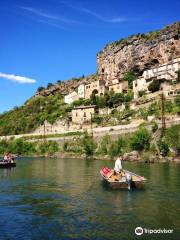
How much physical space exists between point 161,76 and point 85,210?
78.5 metres

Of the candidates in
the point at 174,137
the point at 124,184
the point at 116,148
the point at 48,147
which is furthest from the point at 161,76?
the point at 124,184

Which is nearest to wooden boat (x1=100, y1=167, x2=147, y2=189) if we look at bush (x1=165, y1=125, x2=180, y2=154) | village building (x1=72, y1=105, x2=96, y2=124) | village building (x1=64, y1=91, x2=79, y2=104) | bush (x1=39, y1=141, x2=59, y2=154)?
bush (x1=165, y1=125, x2=180, y2=154)

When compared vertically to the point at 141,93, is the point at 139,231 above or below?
below

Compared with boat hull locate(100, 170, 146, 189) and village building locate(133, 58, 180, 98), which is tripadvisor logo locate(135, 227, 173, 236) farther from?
village building locate(133, 58, 180, 98)

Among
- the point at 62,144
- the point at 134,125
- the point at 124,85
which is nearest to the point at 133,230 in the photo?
the point at 134,125

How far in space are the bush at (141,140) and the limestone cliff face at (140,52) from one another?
4657 centimetres

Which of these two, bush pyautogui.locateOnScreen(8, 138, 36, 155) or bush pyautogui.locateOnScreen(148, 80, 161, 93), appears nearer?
bush pyautogui.locateOnScreen(148, 80, 161, 93)

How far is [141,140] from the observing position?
209 feet

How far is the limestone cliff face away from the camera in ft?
358

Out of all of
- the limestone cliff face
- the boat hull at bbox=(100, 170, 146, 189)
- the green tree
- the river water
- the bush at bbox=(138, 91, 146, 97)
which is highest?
the limestone cliff face

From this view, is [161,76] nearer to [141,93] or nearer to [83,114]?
[141,93]

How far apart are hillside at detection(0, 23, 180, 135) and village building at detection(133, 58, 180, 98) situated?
11.6ft

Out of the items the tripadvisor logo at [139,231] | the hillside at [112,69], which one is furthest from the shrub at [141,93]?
the tripadvisor logo at [139,231]

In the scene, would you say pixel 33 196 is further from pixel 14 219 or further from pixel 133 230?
pixel 133 230
